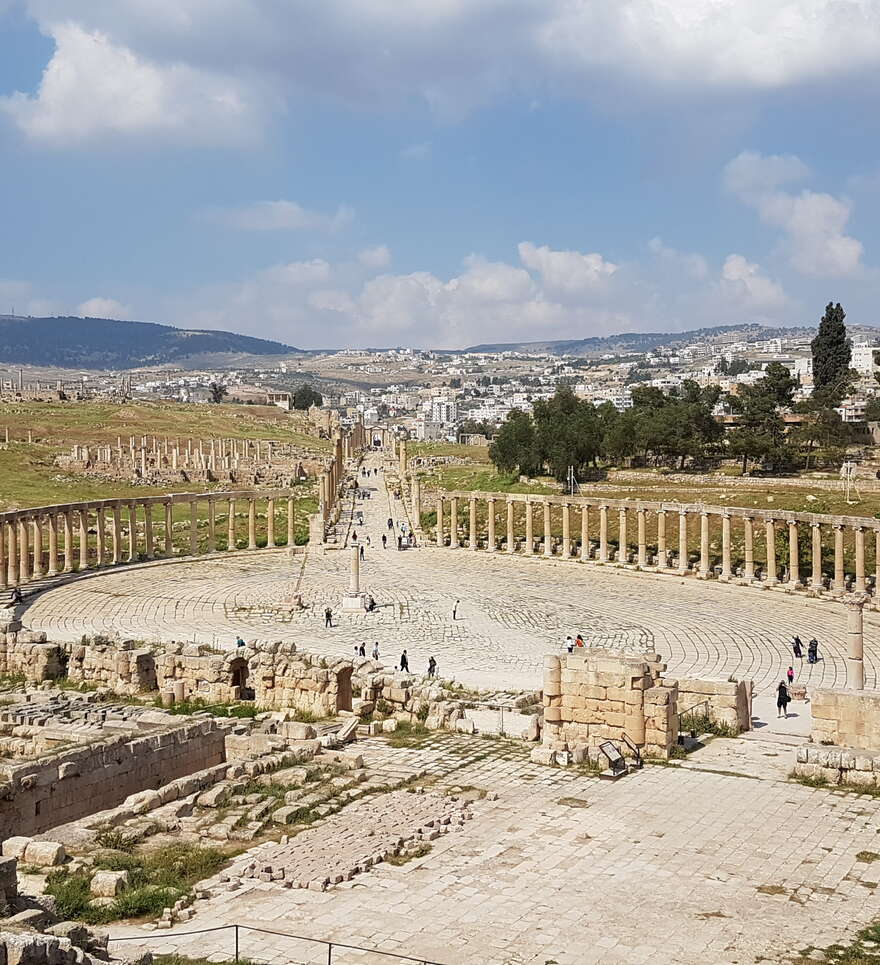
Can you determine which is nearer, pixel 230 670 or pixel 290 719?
pixel 290 719

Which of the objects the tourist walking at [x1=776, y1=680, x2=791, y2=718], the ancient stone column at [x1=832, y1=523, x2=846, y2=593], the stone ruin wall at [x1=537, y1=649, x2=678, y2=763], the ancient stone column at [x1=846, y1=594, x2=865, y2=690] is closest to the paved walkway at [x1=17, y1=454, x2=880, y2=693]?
the ancient stone column at [x1=832, y1=523, x2=846, y2=593]

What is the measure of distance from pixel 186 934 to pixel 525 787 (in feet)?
27.3

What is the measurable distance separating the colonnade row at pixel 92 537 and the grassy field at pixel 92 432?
5.75 metres

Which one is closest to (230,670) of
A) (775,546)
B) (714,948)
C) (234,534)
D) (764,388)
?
(714,948)

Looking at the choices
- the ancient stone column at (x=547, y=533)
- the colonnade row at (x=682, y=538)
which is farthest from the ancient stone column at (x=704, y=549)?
the ancient stone column at (x=547, y=533)

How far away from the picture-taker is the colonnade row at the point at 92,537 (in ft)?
178

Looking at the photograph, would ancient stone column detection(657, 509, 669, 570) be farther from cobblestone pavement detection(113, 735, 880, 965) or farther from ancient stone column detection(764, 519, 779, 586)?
cobblestone pavement detection(113, 735, 880, 965)

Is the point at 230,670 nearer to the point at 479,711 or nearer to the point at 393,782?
the point at 479,711

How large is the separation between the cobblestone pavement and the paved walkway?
40.9 feet

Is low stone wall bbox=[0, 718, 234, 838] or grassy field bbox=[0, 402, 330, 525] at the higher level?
grassy field bbox=[0, 402, 330, 525]

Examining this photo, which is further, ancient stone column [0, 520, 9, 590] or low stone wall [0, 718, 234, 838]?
ancient stone column [0, 520, 9, 590]

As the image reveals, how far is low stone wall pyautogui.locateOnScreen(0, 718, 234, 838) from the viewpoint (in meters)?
18.6

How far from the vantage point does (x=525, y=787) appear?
21250 millimetres

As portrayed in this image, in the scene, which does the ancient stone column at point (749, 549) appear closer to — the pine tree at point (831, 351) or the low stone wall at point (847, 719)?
the low stone wall at point (847, 719)
